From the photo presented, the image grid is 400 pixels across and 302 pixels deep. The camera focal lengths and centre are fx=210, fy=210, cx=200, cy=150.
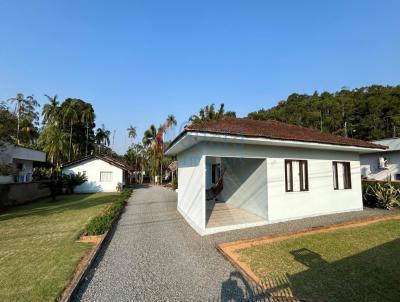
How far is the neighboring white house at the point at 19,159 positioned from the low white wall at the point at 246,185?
1349cm

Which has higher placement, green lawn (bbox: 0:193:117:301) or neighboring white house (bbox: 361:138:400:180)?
neighboring white house (bbox: 361:138:400:180)

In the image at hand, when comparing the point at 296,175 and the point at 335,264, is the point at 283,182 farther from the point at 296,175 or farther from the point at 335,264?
the point at 335,264

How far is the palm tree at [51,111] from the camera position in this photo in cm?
3525

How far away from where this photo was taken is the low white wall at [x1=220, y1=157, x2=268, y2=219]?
27.0 ft

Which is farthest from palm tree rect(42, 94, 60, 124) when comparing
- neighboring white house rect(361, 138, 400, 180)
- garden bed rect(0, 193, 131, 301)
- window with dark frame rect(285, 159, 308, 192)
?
neighboring white house rect(361, 138, 400, 180)

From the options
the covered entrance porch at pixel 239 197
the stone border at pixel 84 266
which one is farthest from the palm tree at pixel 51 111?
the stone border at pixel 84 266

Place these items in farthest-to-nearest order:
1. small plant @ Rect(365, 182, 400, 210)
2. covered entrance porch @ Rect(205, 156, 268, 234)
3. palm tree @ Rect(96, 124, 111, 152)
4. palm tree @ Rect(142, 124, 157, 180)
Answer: palm tree @ Rect(96, 124, 111, 152) → palm tree @ Rect(142, 124, 157, 180) → small plant @ Rect(365, 182, 400, 210) → covered entrance porch @ Rect(205, 156, 268, 234)

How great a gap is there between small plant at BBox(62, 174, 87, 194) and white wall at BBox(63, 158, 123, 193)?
64cm

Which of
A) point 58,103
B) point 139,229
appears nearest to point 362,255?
point 139,229

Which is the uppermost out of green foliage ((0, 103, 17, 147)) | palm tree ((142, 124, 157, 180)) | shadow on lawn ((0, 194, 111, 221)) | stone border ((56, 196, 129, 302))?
palm tree ((142, 124, 157, 180))

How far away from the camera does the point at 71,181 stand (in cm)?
2106

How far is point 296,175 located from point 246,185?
2136 millimetres

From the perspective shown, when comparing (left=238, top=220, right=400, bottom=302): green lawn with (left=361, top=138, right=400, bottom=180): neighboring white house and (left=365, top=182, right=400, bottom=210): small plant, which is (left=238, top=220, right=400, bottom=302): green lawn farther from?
(left=361, top=138, right=400, bottom=180): neighboring white house

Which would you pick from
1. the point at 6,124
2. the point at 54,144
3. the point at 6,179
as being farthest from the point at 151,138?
the point at 6,124
